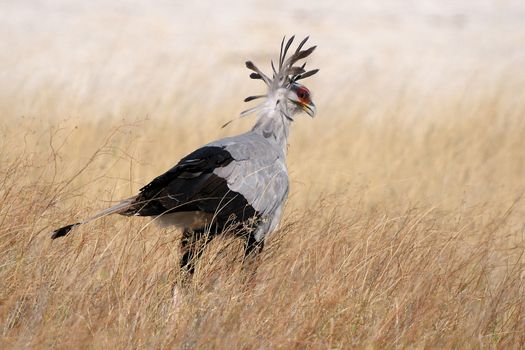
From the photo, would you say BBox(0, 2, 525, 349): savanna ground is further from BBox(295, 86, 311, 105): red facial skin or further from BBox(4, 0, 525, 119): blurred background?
BBox(295, 86, 311, 105): red facial skin

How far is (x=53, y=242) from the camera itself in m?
5.20

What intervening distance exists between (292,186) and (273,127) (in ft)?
6.81

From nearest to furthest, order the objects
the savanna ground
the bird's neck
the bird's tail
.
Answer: the savanna ground
the bird's tail
the bird's neck

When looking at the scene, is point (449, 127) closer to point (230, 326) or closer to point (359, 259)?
point (359, 259)

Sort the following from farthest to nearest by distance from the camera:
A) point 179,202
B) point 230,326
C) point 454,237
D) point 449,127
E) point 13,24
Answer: point 13,24 → point 449,127 → point 454,237 → point 179,202 → point 230,326

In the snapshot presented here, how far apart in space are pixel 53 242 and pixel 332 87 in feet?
26.1

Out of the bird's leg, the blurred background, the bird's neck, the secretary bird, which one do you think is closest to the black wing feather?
the secretary bird

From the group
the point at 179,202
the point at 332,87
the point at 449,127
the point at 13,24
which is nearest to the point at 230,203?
the point at 179,202

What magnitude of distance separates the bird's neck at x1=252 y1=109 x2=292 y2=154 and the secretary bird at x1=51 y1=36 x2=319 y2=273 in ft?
0.30

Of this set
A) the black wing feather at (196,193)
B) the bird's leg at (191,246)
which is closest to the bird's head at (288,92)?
the black wing feather at (196,193)

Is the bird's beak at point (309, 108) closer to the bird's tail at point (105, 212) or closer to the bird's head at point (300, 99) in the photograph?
the bird's head at point (300, 99)

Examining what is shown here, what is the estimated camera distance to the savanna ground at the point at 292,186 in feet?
14.9

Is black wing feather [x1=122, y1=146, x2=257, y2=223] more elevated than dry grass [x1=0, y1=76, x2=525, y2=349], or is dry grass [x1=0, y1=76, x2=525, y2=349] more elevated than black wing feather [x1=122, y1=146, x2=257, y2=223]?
black wing feather [x1=122, y1=146, x2=257, y2=223]

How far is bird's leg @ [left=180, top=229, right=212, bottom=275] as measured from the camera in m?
5.24
